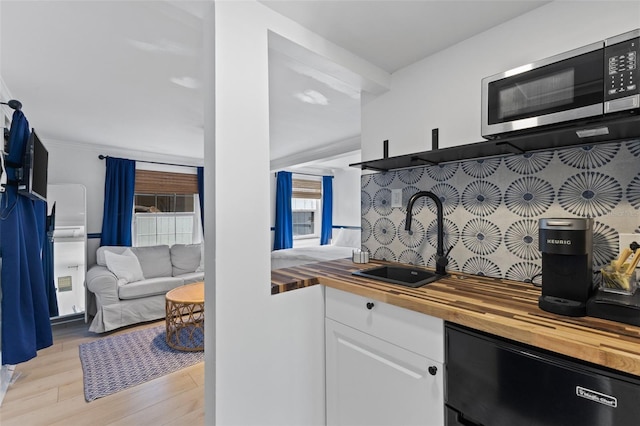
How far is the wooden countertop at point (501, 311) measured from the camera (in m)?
0.76

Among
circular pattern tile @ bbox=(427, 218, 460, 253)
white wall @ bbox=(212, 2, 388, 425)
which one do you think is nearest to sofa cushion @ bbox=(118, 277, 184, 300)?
white wall @ bbox=(212, 2, 388, 425)

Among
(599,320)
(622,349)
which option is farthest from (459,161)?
(622,349)

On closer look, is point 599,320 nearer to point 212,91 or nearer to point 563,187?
point 563,187

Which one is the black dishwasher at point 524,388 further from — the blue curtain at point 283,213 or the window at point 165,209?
the blue curtain at point 283,213

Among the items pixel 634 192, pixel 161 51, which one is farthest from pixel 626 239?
pixel 161 51

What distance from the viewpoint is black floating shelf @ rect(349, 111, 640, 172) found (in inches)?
39.7

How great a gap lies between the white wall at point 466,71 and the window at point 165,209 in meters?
3.89

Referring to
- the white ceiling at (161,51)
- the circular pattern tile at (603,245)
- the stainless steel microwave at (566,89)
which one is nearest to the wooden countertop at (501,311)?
the circular pattern tile at (603,245)

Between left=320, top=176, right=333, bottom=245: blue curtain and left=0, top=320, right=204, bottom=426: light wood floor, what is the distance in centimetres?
441

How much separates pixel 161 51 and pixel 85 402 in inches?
97.1

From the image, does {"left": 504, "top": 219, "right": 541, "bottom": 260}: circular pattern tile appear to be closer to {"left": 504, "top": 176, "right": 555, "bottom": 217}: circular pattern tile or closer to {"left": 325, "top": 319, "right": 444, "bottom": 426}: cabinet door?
{"left": 504, "top": 176, "right": 555, "bottom": 217}: circular pattern tile

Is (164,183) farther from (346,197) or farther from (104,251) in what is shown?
(346,197)

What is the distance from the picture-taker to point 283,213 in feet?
19.6

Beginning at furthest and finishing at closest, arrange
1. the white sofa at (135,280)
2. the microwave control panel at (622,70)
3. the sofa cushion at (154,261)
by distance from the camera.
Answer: the sofa cushion at (154,261) → the white sofa at (135,280) → the microwave control panel at (622,70)
